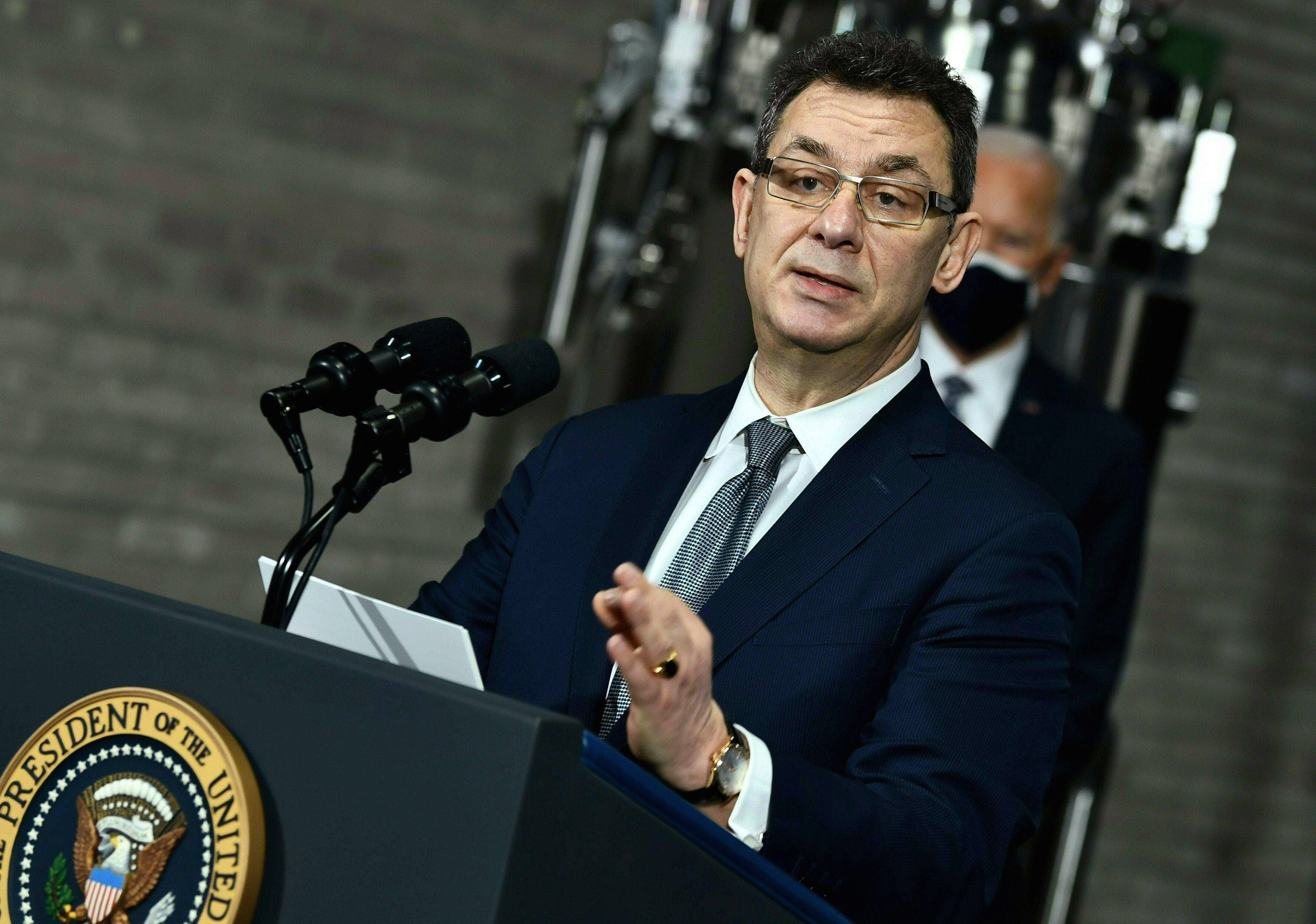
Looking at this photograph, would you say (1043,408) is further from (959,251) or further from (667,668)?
(667,668)

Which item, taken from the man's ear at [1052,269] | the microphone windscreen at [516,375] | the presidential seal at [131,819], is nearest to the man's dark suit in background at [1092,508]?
the man's ear at [1052,269]

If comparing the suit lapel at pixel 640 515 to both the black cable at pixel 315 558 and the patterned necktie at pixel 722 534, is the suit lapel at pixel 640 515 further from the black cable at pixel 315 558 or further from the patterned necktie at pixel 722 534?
the black cable at pixel 315 558

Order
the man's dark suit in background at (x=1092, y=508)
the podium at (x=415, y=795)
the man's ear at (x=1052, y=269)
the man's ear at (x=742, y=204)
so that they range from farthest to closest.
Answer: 1. the man's ear at (x=1052, y=269)
2. the man's dark suit in background at (x=1092, y=508)
3. the man's ear at (x=742, y=204)
4. the podium at (x=415, y=795)

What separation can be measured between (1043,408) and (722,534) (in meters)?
1.14

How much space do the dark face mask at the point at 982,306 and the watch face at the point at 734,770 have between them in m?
1.51

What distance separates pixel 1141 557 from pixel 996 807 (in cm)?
126

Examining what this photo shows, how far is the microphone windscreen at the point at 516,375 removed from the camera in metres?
1.14

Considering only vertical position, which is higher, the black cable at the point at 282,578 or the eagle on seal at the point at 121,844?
the black cable at the point at 282,578

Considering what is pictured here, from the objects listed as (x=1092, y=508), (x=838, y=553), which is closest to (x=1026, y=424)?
(x=1092, y=508)

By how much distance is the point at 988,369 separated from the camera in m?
Result: 2.38

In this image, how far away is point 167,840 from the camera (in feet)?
2.64

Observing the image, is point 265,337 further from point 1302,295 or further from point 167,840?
point 1302,295

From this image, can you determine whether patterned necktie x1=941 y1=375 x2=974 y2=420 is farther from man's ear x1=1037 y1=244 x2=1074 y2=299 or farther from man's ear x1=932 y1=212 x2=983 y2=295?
man's ear x1=932 y1=212 x2=983 y2=295

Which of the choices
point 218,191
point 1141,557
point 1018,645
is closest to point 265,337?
point 218,191
